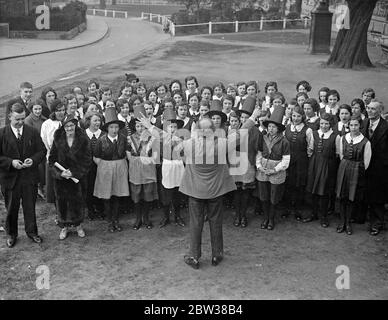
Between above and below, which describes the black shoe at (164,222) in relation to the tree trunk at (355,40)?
below

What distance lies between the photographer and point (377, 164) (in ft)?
22.7

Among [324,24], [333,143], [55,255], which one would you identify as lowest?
[55,255]

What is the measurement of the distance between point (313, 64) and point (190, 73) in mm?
5996

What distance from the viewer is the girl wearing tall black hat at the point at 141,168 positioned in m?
6.97

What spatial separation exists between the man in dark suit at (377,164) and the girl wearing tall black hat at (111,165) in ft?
11.4

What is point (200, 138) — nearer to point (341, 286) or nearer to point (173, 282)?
point (173, 282)

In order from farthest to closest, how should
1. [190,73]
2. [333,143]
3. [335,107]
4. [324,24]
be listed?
[324,24], [190,73], [335,107], [333,143]

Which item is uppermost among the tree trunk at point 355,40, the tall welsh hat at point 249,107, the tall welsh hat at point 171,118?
the tree trunk at point 355,40

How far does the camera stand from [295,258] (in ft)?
20.3

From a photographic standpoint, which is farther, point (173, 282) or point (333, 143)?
point (333, 143)

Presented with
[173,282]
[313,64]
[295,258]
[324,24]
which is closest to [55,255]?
[173,282]

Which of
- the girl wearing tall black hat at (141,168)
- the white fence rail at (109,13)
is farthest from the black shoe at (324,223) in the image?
the white fence rail at (109,13)

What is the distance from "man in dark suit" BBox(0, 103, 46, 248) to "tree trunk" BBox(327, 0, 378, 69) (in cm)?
1720

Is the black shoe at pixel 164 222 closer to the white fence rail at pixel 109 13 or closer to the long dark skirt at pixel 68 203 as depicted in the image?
the long dark skirt at pixel 68 203
